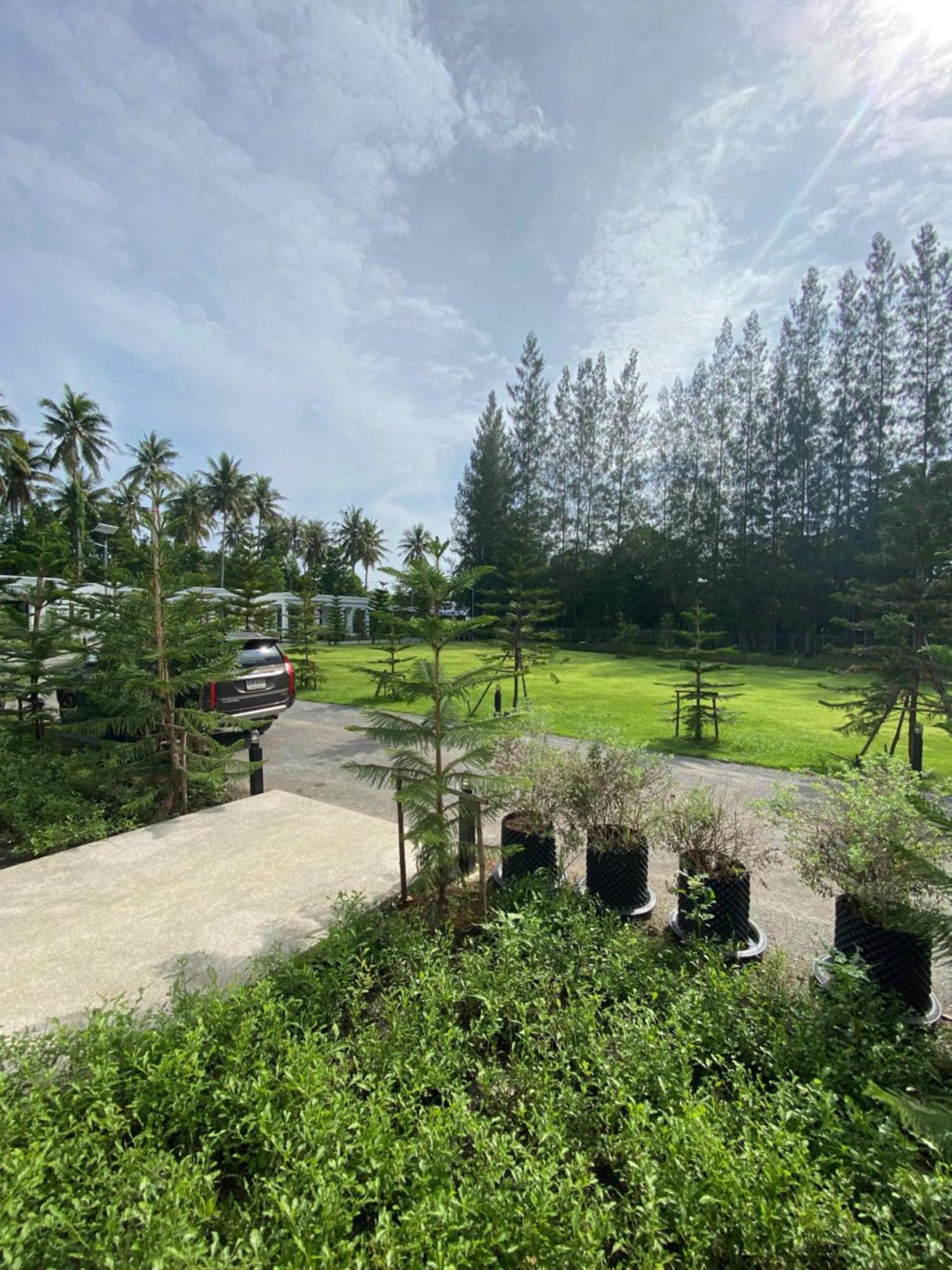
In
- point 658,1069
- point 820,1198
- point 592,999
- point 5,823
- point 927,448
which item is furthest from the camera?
point 927,448

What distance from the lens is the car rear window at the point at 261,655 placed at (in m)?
6.80

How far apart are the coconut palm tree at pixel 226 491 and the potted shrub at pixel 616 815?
39.1 meters

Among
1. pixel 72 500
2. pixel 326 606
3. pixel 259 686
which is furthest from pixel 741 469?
pixel 72 500

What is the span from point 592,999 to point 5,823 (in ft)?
15.7

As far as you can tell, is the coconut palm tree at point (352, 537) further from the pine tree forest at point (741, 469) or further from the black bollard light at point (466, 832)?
the black bollard light at point (466, 832)

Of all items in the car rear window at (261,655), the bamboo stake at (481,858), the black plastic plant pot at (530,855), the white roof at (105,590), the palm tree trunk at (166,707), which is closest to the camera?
the bamboo stake at (481,858)

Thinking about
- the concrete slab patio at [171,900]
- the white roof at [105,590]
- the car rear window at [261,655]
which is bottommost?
the concrete slab patio at [171,900]

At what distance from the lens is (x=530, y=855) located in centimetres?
334

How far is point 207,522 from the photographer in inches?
1597

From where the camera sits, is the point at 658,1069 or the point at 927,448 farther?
the point at 927,448

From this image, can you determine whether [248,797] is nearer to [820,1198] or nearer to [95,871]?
[95,871]

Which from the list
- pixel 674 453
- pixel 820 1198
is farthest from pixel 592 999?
pixel 674 453

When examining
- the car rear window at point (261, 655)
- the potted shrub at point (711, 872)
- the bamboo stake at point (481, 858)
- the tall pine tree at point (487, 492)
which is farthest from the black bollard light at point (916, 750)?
the tall pine tree at point (487, 492)

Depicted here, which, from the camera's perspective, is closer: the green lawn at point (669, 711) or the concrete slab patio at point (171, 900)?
the concrete slab patio at point (171, 900)
